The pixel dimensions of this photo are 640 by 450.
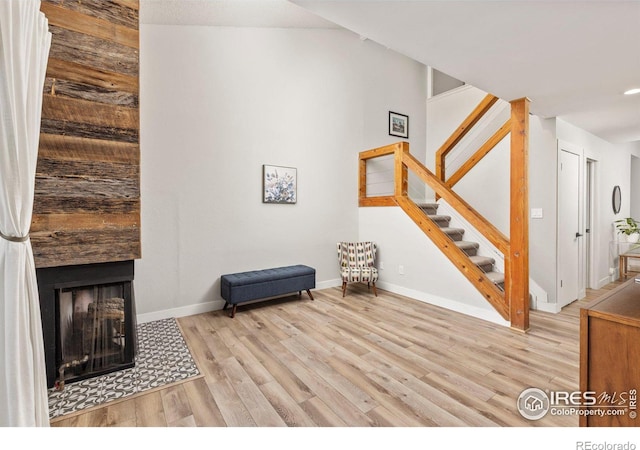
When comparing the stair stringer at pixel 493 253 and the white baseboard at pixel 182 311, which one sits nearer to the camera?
the white baseboard at pixel 182 311

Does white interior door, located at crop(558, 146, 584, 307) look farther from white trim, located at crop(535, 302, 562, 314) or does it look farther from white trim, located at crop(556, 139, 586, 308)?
white trim, located at crop(535, 302, 562, 314)

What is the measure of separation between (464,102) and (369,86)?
1.74 metres

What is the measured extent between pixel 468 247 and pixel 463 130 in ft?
6.10

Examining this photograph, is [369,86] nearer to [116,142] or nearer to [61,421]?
[116,142]

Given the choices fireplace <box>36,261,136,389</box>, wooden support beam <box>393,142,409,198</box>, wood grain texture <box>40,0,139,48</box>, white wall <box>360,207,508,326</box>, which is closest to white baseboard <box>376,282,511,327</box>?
white wall <box>360,207,508,326</box>

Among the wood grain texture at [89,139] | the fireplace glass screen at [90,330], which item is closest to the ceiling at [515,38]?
the wood grain texture at [89,139]

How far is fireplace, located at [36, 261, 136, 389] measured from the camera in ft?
6.75

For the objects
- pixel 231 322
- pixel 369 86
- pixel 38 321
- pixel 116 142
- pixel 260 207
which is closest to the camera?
pixel 38 321

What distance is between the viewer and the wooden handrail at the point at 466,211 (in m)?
3.38

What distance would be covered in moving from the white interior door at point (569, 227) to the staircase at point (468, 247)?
0.74 m

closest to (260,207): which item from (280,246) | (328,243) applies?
(280,246)

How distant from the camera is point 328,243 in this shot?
4766 mm

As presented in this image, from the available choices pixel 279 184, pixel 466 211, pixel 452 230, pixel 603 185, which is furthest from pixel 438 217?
pixel 603 185

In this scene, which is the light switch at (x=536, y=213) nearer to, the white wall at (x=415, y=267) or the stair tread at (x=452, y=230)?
the stair tread at (x=452, y=230)
